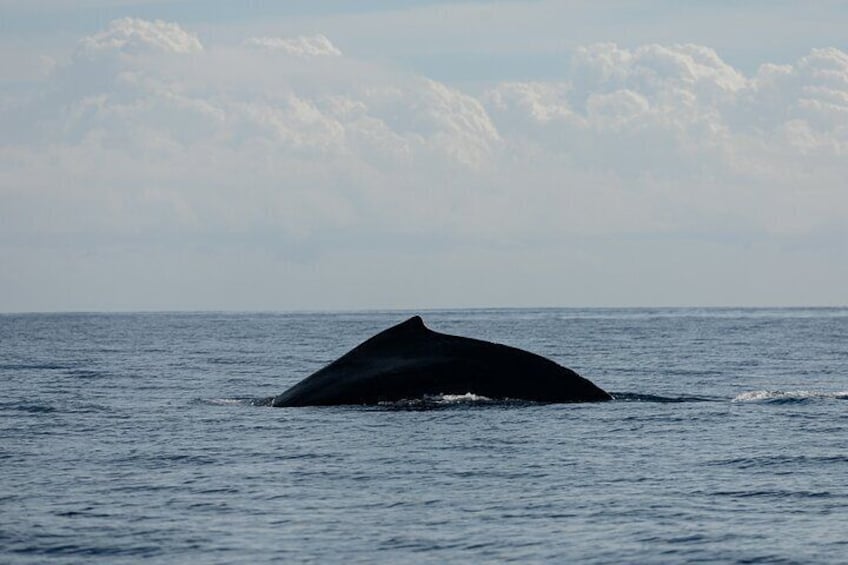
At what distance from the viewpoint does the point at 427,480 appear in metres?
14.7

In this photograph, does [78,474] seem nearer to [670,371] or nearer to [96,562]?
[96,562]

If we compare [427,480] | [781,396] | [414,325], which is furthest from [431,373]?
[781,396]

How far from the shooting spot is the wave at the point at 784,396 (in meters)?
23.6

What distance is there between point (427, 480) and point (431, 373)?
606 cm

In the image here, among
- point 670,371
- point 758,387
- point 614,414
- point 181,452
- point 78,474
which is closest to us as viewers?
point 78,474

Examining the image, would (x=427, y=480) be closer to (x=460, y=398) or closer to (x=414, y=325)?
(x=460, y=398)

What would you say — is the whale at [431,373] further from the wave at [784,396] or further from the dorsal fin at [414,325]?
the wave at [784,396]

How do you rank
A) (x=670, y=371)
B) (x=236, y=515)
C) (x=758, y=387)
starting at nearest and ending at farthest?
(x=236, y=515) → (x=758, y=387) → (x=670, y=371)

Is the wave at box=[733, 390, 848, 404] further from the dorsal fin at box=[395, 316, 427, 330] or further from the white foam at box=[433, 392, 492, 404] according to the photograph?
the dorsal fin at box=[395, 316, 427, 330]

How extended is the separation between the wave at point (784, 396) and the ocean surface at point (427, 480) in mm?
92

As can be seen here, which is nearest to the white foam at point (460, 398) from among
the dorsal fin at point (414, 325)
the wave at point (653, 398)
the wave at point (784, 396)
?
the dorsal fin at point (414, 325)

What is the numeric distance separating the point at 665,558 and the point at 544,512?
2.13 metres

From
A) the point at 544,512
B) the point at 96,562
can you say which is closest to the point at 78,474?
the point at 96,562

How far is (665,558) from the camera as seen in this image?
1082 centimetres
